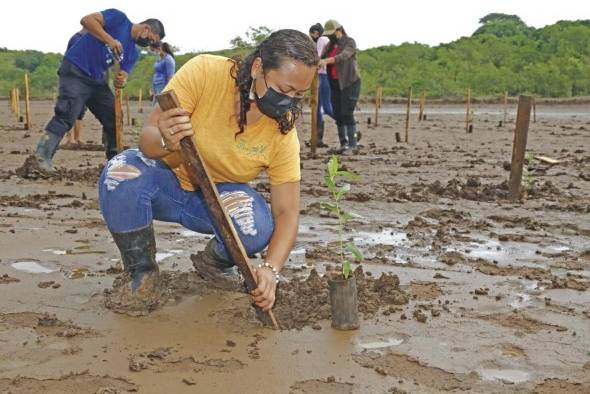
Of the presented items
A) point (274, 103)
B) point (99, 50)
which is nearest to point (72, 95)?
point (99, 50)

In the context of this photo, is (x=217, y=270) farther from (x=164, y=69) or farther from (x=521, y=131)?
(x=164, y=69)

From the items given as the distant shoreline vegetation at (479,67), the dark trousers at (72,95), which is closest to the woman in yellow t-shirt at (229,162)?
the dark trousers at (72,95)

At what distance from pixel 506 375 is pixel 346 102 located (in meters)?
7.03

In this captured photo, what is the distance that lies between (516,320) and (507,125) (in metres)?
13.9

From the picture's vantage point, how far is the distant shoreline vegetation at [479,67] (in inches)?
1030

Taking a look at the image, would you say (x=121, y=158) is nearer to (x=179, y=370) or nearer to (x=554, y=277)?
(x=179, y=370)

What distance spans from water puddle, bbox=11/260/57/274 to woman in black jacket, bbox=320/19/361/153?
5.64 m

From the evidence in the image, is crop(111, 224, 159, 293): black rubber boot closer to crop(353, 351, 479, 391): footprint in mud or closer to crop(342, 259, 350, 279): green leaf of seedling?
crop(342, 259, 350, 279): green leaf of seedling

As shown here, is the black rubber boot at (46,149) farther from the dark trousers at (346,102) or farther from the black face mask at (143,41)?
the dark trousers at (346,102)

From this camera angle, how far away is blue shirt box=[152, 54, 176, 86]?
8859mm

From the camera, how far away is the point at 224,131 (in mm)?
3078

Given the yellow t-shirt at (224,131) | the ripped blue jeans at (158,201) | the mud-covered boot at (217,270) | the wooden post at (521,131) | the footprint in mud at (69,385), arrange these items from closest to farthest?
the footprint in mud at (69,385), the yellow t-shirt at (224,131), the ripped blue jeans at (158,201), the mud-covered boot at (217,270), the wooden post at (521,131)

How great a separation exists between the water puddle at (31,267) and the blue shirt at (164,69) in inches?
211

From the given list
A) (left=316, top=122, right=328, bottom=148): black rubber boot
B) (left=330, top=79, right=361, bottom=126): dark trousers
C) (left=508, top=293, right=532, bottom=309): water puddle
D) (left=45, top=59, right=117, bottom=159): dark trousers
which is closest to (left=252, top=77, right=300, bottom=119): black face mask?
(left=508, top=293, right=532, bottom=309): water puddle
